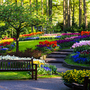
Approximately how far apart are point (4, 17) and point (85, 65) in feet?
20.6

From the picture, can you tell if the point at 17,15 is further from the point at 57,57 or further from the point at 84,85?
the point at 84,85

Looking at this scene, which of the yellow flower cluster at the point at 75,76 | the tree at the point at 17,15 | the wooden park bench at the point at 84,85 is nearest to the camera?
the wooden park bench at the point at 84,85

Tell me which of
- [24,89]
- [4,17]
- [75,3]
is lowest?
[24,89]

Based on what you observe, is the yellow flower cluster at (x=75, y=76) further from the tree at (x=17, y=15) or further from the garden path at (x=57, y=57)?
the tree at (x=17, y=15)

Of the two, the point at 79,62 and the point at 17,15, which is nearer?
the point at 79,62

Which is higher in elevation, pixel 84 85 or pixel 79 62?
pixel 84 85

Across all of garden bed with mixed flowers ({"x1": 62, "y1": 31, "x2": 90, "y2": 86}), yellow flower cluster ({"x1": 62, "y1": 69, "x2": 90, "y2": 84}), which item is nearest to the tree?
garden bed with mixed flowers ({"x1": 62, "y1": 31, "x2": 90, "y2": 86})

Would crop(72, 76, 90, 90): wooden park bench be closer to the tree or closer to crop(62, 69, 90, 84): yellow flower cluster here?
crop(62, 69, 90, 84): yellow flower cluster

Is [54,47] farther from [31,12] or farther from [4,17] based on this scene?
[4,17]

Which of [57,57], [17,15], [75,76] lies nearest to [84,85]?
[75,76]

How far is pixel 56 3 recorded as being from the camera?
166ft

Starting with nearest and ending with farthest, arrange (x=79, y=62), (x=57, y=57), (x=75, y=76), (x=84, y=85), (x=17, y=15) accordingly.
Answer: (x=84, y=85) → (x=75, y=76) → (x=79, y=62) → (x=17, y=15) → (x=57, y=57)

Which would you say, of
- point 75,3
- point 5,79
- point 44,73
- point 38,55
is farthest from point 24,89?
point 75,3

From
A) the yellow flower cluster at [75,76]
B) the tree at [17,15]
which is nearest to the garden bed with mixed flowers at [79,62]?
the yellow flower cluster at [75,76]
